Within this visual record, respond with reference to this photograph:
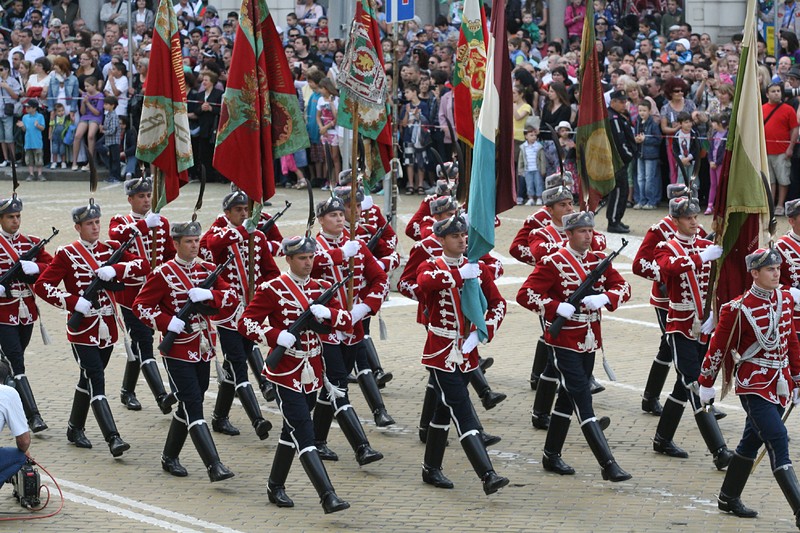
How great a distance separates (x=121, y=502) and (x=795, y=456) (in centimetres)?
480

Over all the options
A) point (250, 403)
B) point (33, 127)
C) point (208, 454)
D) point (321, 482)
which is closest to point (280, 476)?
point (321, 482)

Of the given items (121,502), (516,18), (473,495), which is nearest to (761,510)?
(473,495)

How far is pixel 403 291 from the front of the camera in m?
11.2

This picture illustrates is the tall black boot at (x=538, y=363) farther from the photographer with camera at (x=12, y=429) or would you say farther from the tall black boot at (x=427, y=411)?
the photographer with camera at (x=12, y=429)

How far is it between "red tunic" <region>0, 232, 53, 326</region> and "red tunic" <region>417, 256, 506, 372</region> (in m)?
3.50

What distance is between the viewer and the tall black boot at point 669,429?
11.1 metres

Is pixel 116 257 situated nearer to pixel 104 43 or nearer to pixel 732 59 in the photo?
pixel 732 59

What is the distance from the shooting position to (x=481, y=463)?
33.3ft

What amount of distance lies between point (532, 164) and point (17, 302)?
11343 mm

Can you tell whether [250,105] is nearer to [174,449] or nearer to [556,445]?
[174,449]

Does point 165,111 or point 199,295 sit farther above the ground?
point 165,111

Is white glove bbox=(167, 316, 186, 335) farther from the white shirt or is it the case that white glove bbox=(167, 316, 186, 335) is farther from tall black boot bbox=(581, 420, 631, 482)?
tall black boot bbox=(581, 420, 631, 482)

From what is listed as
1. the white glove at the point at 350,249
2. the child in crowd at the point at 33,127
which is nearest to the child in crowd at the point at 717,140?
the white glove at the point at 350,249

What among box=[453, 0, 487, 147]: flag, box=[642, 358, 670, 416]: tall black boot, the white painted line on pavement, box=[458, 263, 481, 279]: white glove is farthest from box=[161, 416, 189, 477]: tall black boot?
box=[453, 0, 487, 147]: flag
